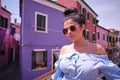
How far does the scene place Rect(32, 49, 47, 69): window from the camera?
9656 millimetres

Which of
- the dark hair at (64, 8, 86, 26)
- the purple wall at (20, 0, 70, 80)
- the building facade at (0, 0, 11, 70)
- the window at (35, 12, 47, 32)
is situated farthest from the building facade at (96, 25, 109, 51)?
the dark hair at (64, 8, 86, 26)

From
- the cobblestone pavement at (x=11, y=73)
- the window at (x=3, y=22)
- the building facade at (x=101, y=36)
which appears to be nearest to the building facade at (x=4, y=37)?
the window at (x=3, y=22)

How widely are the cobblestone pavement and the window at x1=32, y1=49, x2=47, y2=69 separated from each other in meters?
1.45

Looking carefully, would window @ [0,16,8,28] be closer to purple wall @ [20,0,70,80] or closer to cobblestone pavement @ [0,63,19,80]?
cobblestone pavement @ [0,63,19,80]

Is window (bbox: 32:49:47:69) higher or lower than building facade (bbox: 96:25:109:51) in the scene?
lower

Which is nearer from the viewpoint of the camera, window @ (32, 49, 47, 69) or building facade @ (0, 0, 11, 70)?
window @ (32, 49, 47, 69)

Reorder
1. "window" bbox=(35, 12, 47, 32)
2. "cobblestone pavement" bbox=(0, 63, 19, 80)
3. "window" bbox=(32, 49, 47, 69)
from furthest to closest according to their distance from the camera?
"cobblestone pavement" bbox=(0, 63, 19, 80), "window" bbox=(35, 12, 47, 32), "window" bbox=(32, 49, 47, 69)

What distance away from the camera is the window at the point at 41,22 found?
9768 mm

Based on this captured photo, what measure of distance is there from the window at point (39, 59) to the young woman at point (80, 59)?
8312 mm

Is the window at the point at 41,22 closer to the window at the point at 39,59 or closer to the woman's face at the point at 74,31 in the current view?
the window at the point at 39,59

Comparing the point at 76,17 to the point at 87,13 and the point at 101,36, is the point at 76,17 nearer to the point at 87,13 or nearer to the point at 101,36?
the point at 87,13

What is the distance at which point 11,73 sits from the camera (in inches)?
472

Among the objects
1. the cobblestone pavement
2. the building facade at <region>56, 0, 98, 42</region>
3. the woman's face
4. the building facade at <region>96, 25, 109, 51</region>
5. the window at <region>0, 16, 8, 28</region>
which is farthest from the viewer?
the building facade at <region>96, 25, 109, 51</region>

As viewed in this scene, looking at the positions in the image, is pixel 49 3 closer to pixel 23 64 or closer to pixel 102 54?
pixel 23 64
